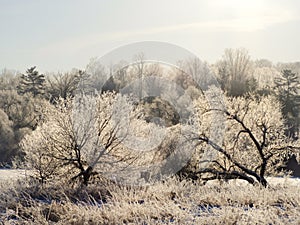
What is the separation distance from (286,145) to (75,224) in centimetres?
1366

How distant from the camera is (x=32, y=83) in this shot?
50719 millimetres

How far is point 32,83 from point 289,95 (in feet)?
102

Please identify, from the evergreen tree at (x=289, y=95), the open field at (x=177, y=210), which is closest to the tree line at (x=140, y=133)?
the open field at (x=177, y=210)

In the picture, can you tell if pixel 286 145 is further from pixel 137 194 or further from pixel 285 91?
pixel 285 91

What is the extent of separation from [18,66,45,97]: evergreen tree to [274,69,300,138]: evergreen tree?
2790 centimetres

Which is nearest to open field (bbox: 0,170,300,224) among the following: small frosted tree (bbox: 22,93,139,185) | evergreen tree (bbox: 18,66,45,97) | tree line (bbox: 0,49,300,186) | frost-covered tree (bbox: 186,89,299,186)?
tree line (bbox: 0,49,300,186)

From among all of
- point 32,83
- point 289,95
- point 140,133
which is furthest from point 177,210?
point 32,83

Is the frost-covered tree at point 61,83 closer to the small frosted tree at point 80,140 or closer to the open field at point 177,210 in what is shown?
the small frosted tree at point 80,140

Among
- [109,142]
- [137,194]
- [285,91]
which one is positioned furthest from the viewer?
[285,91]

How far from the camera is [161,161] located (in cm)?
1557

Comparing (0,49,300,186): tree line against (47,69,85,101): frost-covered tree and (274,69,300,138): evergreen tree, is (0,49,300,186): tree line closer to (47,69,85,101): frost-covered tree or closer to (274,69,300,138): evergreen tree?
(274,69,300,138): evergreen tree

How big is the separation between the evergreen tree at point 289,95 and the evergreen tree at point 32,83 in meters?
27.9

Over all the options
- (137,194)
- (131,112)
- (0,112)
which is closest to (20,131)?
(0,112)

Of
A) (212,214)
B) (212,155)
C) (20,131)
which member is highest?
(212,214)
